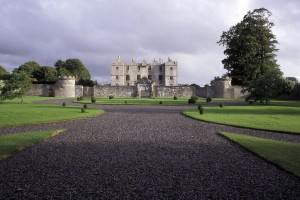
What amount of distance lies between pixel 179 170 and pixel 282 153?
407 centimetres

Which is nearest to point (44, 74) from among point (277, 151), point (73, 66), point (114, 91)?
point (73, 66)

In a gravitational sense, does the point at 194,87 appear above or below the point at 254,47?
below

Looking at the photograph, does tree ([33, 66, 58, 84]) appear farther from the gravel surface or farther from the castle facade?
the gravel surface

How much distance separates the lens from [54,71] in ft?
303

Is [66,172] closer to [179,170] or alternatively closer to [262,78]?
[179,170]

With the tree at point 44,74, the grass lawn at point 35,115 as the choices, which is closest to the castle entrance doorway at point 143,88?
the tree at point 44,74

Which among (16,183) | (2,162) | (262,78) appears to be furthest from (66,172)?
(262,78)

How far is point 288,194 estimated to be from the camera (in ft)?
21.8

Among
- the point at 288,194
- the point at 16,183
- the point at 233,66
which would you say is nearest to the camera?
the point at 288,194

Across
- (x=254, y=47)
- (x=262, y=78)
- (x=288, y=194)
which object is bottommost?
(x=288, y=194)

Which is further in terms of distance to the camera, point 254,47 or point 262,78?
point 254,47

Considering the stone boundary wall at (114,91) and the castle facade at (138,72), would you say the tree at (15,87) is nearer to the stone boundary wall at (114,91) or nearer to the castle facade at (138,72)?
the stone boundary wall at (114,91)

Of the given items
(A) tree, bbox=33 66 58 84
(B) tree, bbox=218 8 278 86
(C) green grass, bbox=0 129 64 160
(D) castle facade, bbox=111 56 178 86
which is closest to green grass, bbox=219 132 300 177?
(C) green grass, bbox=0 129 64 160

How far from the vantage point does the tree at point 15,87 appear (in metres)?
40.0
